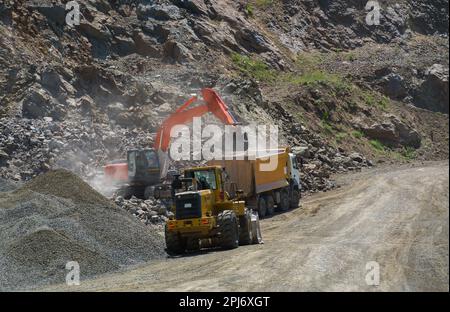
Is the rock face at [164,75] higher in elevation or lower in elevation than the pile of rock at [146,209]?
higher

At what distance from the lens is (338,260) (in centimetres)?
1163

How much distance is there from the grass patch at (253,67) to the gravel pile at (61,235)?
25.4 m

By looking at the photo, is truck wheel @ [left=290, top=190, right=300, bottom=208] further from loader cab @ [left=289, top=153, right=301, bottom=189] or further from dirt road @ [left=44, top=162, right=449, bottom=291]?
dirt road @ [left=44, top=162, right=449, bottom=291]

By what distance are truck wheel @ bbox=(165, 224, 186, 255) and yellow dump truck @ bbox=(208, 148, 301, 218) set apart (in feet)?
18.7

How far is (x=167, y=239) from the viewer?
16.7 m

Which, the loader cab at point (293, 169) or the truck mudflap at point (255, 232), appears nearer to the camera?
the truck mudflap at point (255, 232)

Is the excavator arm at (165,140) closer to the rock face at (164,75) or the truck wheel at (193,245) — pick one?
the rock face at (164,75)

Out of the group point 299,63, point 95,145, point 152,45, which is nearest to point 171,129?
point 95,145

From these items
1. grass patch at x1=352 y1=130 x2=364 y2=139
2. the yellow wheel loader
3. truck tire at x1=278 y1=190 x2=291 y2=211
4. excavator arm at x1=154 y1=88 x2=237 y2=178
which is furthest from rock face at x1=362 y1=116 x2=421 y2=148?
the yellow wheel loader

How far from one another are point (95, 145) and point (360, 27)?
35788 millimetres

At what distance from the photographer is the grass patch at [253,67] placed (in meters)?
43.9

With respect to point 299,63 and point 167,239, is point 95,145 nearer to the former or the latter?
point 167,239

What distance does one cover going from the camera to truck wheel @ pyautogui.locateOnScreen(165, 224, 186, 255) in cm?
1667

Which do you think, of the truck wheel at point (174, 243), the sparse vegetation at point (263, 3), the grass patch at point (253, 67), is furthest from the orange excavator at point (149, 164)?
the sparse vegetation at point (263, 3)
